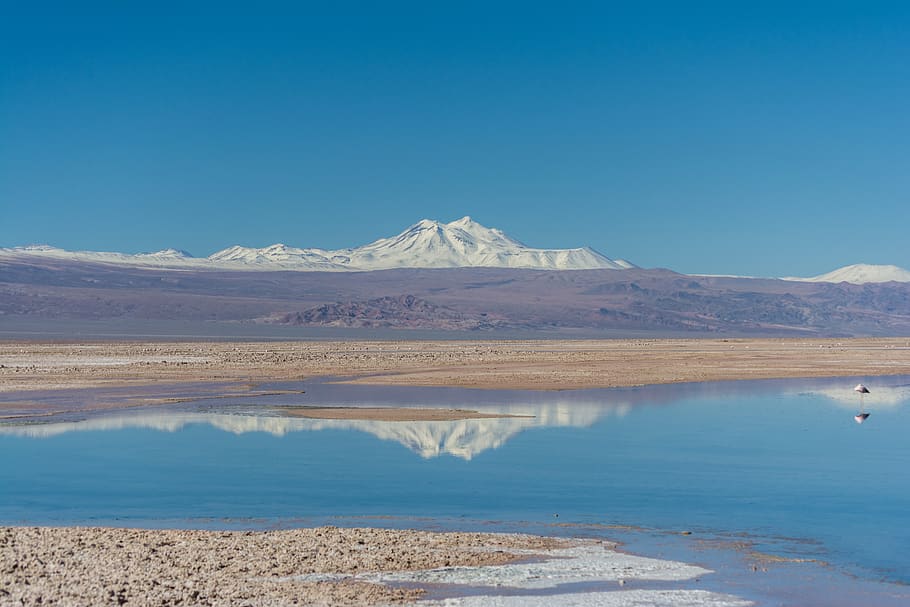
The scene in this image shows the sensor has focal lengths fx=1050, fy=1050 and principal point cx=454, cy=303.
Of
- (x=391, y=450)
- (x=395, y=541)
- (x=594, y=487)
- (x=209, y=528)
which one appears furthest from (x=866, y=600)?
(x=391, y=450)

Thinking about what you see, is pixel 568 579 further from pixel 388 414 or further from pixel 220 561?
pixel 388 414

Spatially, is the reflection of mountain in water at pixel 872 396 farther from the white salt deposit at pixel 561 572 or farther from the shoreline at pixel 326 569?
the shoreline at pixel 326 569

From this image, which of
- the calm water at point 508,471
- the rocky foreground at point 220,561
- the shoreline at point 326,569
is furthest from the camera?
the calm water at point 508,471

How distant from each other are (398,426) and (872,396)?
2158 centimetres

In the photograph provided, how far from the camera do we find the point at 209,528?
15938 mm

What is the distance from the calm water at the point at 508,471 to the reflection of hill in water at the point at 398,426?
0.09 meters

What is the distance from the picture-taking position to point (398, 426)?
97.5 ft

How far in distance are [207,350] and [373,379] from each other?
30.5m

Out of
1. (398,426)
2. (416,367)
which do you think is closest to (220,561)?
(398,426)

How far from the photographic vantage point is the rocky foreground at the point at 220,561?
11633 mm

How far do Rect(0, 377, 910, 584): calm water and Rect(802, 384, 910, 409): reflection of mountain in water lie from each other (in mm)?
3010

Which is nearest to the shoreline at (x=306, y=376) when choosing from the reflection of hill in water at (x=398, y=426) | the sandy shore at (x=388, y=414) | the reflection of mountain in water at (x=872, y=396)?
the sandy shore at (x=388, y=414)

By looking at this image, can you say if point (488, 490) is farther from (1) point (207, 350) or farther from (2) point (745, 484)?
(1) point (207, 350)

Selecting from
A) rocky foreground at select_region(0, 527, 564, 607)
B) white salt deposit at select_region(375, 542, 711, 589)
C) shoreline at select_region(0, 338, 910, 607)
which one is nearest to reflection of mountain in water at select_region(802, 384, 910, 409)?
shoreline at select_region(0, 338, 910, 607)
